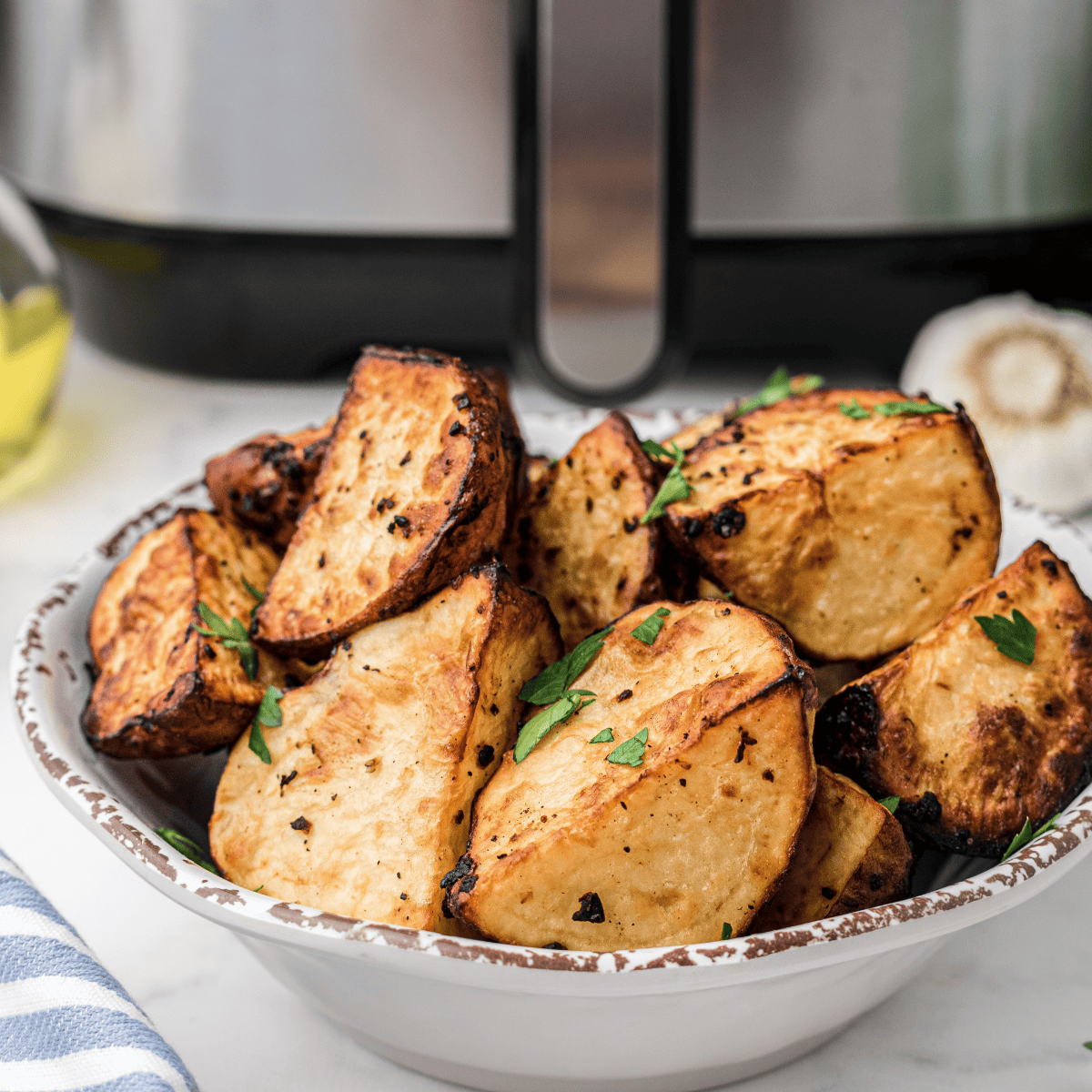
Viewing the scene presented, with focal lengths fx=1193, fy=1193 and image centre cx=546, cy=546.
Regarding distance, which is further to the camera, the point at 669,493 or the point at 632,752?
the point at 669,493

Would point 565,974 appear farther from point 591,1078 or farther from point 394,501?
point 394,501

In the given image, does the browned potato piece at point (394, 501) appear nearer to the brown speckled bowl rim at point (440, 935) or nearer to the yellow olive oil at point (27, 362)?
the brown speckled bowl rim at point (440, 935)

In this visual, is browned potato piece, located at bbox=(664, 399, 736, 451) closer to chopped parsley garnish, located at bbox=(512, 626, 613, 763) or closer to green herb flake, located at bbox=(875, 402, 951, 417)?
green herb flake, located at bbox=(875, 402, 951, 417)

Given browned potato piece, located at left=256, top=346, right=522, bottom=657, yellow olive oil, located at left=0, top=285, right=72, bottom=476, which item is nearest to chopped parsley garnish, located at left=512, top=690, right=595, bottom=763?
browned potato piece, located at left=256, top=346, right=522, bottom=657

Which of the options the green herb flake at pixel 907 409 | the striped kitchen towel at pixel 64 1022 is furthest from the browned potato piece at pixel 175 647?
the green herb flake at pixel 907 409

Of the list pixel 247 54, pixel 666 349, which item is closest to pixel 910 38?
pixel 666 349

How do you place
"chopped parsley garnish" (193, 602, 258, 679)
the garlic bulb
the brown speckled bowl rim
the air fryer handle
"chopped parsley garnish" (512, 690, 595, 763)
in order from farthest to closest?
the garlic bulb
the air fryer handle
"chopped parsley garnish" (193, 602, 258, 679)
"chopped parsley garnish" (512, 690, 595, 763)
the brown speckled bowl rim

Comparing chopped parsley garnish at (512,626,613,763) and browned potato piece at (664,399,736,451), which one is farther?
browned potato piece at (664,399,736,451)

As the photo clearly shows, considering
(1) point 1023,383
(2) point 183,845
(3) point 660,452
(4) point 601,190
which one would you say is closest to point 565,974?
(2) point 183,845
